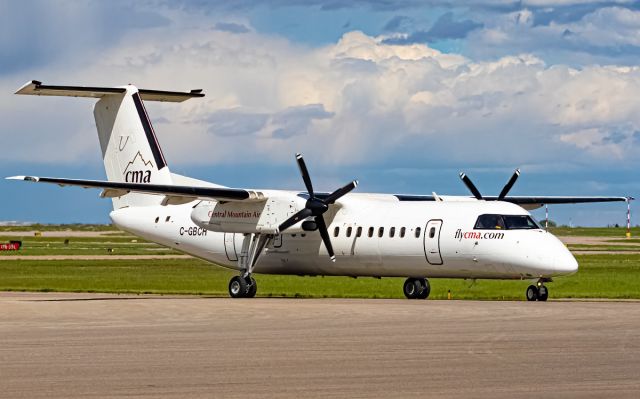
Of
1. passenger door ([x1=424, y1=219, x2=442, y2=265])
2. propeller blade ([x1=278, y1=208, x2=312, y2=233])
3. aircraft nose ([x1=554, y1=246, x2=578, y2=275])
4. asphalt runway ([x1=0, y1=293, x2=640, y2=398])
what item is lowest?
asphalt runway ([x1=0, y1=293, x2=640, y2=398])

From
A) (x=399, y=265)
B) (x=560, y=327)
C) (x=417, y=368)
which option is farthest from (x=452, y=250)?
(x=417, y=368)

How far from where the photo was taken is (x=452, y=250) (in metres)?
33.8

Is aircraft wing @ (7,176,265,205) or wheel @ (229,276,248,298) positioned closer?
aircraft wing @ (7,176,265,205)

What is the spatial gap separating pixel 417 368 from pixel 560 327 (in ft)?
26.0

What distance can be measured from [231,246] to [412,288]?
6.47m

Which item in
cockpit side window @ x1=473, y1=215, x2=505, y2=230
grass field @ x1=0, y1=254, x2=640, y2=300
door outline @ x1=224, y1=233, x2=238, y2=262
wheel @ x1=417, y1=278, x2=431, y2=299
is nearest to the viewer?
cockpit side window @ x1=473, y1=215, x2=505, y2=230

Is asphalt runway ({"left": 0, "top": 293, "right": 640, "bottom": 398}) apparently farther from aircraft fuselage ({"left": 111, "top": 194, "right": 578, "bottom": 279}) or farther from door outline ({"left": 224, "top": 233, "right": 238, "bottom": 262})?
door outline ({"left": 224, "top": 233, "right": 238, "bottom": 262})

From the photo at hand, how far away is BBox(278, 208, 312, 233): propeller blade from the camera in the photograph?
36.2m

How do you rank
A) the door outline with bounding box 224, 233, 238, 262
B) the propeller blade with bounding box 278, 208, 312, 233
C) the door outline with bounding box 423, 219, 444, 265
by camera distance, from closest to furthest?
the door outline with bounding box 423, 219, 444, 265 < the propeller blade with bounding box 278, 208, 312, 233 < the door outline with bounding box 224, 233, 238, 262

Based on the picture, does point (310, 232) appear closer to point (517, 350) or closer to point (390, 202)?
point (390, 202)

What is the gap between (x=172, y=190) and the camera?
3488cm

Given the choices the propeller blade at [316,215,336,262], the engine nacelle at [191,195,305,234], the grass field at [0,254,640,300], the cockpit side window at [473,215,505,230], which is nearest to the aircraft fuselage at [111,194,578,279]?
the cockpit side window at [473,215,505,230]

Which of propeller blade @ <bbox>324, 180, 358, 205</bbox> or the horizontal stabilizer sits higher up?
the horizontal stabilizer

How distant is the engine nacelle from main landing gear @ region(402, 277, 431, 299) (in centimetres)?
402
